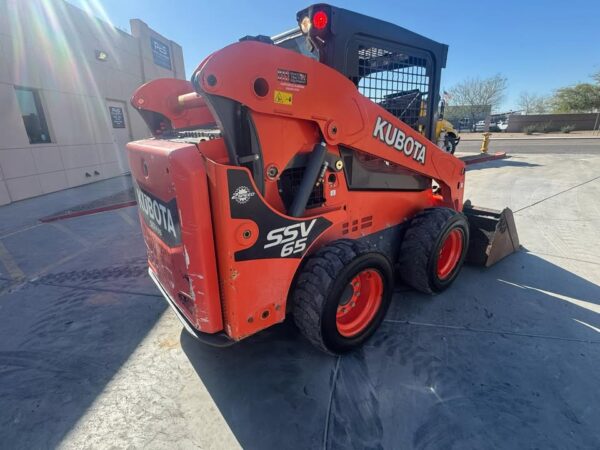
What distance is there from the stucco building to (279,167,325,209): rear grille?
939 centimetres

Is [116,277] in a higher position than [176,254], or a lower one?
lower

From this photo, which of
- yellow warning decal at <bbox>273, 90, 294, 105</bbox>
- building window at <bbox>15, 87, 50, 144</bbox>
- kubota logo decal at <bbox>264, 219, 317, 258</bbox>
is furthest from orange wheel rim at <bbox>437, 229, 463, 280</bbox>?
building window at <bbox>15, 87, 50, 144</bbox>

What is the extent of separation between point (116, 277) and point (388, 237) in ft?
10.8

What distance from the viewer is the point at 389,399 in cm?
214

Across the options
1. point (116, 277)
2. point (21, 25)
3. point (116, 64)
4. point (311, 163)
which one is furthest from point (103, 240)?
point (116, 64)

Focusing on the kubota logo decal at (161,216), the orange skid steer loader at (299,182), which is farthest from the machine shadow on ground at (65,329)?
the kubota logo decal at (161,216)

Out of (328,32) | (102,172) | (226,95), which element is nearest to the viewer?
(226,95)

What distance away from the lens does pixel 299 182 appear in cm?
239

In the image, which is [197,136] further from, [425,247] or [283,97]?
[425,247]

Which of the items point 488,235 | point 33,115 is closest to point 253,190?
point 488,235

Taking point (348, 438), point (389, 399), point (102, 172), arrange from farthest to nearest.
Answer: point (102, 172) < point (389, 399) < point (348, 438)

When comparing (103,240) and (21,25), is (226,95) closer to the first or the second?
(103,240)

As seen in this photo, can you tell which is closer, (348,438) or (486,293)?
(348,438)

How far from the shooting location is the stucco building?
8.23m
